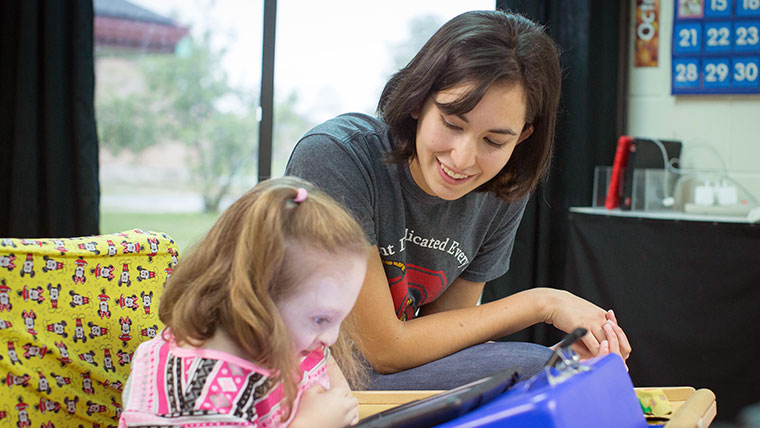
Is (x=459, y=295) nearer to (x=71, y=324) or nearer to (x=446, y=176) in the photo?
(x=446, y=176)

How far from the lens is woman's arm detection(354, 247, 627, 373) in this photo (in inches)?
46.1

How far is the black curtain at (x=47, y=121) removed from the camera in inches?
109

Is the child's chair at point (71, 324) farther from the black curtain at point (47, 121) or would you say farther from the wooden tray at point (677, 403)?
the black curtain at point (47, 121)

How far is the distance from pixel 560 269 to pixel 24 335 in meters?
2.18

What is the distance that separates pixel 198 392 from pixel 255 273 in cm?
15

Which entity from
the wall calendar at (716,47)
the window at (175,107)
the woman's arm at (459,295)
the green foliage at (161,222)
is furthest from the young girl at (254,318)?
the green foliage at (161,222)

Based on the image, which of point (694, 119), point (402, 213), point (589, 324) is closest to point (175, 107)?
point (694, 119)

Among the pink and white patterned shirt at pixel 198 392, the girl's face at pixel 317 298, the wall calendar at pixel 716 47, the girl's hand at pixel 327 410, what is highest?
the wall calendar at pixel 716 47

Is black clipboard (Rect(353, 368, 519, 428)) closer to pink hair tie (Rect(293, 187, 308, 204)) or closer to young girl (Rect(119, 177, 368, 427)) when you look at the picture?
young girl (Rect(119, 177, 368, 427))

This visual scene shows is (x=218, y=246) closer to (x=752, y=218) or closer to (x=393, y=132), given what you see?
(x=393, y=132)

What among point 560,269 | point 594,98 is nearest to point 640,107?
point 594,98

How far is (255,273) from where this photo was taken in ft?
2.77

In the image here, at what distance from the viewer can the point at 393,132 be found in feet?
4.13

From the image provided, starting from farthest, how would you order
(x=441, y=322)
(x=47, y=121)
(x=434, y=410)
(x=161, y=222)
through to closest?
(x=161, y=222) < (x=47, y=121) < (x=441, y=322) < (x=434, y=410)
